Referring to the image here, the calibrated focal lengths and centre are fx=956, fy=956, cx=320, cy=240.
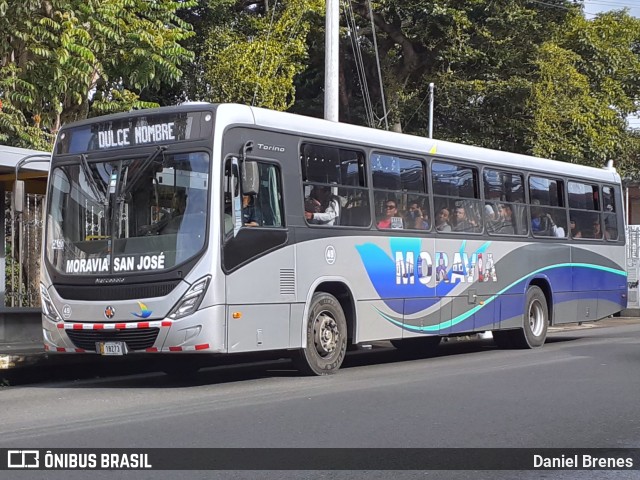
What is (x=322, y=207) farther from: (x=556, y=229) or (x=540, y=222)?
(x=556, y=229)

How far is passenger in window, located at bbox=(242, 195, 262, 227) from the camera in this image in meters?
11.3

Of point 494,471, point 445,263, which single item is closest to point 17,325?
point 445,263

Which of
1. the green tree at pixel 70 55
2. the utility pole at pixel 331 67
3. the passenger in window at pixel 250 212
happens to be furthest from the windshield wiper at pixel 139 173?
the green tree at pixel 70 55

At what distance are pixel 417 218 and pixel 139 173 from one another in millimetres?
4644

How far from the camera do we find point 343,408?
30.2 ft

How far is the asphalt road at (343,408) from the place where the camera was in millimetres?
7617

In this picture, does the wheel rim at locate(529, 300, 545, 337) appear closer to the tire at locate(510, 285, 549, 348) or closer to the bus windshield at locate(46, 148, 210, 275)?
the tire at locate(510, 285, 549, 348)

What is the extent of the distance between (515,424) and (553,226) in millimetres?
9523

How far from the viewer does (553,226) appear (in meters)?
17.5

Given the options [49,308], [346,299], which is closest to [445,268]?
[346,299]

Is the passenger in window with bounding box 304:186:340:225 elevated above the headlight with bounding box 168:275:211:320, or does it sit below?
above

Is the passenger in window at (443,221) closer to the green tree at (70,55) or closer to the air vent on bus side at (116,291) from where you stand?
the air vent on bus side at (116,291)

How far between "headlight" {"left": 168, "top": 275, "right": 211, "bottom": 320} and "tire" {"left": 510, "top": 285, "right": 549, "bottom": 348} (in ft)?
25.1

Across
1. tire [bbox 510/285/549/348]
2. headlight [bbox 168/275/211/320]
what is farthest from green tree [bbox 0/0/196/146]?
tire [bbox 510/285/549/348]
